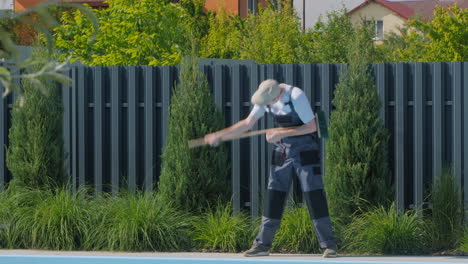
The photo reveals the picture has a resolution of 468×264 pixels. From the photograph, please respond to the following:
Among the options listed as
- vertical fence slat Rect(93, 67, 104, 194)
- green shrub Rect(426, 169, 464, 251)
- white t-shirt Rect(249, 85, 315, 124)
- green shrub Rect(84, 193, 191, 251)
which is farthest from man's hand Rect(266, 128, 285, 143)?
vertical fence slat Rect(93, 67, 104, 194)

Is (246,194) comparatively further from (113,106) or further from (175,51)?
(175,51)

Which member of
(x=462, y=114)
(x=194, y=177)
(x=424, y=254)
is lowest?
(x=424, y=254)

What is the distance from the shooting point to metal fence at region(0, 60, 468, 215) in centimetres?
935

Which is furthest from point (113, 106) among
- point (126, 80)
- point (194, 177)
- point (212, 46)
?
point (212, 46)

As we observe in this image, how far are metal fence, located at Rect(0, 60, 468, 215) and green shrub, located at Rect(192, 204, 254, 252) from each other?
0.65m

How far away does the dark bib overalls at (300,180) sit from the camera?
8047mm

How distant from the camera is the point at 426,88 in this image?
9.43 metres

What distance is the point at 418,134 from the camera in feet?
30.9

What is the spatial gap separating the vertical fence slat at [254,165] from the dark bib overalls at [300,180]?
1406 mm

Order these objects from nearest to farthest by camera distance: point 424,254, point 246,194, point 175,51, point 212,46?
point 424,254 < point 246,194 < point 175,51 < point 212,46

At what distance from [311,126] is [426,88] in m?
2.04

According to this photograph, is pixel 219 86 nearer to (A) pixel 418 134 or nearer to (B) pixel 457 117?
(A) pixel 418 134

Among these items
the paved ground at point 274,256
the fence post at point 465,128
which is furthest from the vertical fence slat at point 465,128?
the paved ground at point 274,256

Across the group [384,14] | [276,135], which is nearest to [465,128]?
[276,135]
